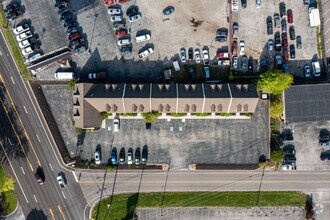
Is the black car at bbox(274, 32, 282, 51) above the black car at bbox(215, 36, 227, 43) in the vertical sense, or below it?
below

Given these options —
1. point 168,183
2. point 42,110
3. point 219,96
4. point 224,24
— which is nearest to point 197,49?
point 224,24

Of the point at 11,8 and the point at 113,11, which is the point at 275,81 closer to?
the point at 113,11

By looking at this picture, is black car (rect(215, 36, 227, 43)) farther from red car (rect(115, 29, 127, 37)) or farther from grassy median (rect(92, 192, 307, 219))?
grassy median (rect(92, 192, 307, 219))

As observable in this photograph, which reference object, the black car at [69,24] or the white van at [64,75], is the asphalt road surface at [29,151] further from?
the black car at [69,24]

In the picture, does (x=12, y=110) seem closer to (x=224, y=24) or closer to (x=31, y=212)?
(x=31, y=212)

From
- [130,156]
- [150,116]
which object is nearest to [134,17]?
[150,116]

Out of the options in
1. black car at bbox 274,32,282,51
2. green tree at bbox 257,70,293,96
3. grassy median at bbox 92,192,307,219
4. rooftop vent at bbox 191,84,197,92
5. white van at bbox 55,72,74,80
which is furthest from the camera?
grassy median at bbox 92,192,307,219

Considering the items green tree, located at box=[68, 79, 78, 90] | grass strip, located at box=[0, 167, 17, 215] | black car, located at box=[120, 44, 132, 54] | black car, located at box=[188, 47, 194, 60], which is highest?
black car, located at box=[120, 44, 132, 54]

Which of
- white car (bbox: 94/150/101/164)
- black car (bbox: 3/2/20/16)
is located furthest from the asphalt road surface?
white car (bbox: 94/150/101/164)
